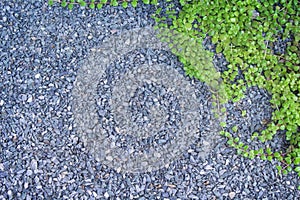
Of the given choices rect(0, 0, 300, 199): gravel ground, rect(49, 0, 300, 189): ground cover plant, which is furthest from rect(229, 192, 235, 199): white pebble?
rect(49, 0, 300, 189): ground cover plant

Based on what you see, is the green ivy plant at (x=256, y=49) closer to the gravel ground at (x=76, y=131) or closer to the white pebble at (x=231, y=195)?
the gravel ground at (x=76, y=131)

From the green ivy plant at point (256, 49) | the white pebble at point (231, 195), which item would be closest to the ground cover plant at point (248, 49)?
the green ivy plant at point (256, 49)

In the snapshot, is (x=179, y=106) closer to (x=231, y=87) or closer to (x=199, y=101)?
(x=199, y=101)

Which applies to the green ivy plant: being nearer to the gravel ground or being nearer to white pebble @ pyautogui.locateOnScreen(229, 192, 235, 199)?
the gravel ground

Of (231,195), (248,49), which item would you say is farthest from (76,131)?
(248,49)

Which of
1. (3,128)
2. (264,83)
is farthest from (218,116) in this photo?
(3,128)

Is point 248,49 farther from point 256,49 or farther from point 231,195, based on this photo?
point 231,195
